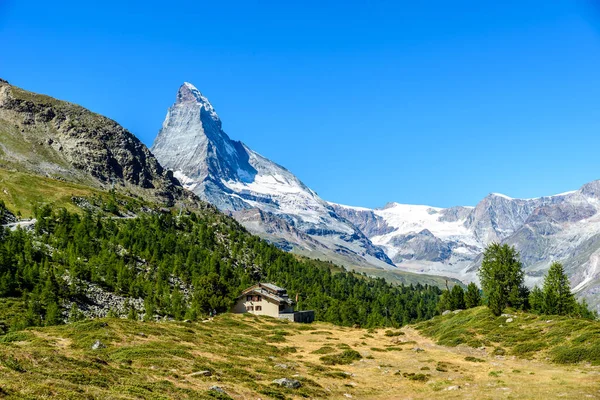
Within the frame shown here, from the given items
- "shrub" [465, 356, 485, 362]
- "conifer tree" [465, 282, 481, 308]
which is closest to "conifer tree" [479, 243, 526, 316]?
"conifer tree" [465, 282, 481, 308]

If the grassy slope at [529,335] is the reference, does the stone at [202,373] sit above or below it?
below

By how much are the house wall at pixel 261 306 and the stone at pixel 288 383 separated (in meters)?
80.7

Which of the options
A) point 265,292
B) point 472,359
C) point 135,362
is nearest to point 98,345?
point 135,362

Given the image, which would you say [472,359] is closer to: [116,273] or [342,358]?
[342,358]

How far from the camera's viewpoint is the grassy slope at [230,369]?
101 ft

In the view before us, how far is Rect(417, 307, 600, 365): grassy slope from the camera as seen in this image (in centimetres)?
6056

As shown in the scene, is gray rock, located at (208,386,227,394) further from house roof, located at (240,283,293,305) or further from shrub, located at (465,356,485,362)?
house roof, located at (240,283,293,305)

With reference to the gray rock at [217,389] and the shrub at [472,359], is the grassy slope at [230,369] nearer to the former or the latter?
the shrub at [472,359]

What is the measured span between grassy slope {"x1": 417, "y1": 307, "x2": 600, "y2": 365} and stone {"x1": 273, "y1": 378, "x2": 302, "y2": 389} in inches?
1432

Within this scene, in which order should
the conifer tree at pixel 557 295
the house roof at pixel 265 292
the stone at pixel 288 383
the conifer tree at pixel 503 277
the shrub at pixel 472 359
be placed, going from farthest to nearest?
the house roof at pixel 265 292, the conifer tree at pixel 503 277, the conifer tree at pixel 557 295, the shrub at pixel 472 359, the stone at pixel 288 383

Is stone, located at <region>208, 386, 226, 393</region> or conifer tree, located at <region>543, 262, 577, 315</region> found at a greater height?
conifer tree, located at <region>543, 262, 577, 315</region>

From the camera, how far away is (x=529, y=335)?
249 ft

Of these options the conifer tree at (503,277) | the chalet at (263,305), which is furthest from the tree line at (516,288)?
the chalet at (263,305)

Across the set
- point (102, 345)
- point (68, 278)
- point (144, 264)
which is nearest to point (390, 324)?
point (144, 264)
